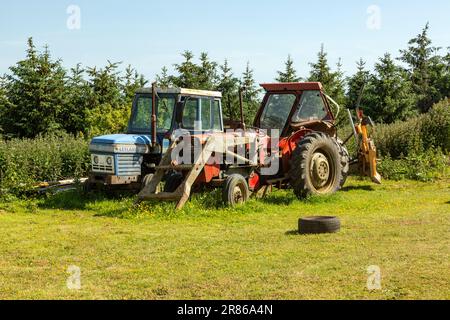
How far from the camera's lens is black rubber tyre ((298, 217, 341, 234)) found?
8969 mm

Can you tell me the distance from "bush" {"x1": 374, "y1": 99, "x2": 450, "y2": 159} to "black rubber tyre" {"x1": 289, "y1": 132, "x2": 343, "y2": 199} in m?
5.90

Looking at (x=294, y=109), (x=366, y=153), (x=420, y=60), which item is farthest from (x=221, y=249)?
(x=420, y=60)

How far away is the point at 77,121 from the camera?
22.5 meters

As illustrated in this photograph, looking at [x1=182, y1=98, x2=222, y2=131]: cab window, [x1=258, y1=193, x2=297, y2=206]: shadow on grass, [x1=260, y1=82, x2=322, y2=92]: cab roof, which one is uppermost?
[x1=260, y1=82, x2=322, y2=92]: cab roof

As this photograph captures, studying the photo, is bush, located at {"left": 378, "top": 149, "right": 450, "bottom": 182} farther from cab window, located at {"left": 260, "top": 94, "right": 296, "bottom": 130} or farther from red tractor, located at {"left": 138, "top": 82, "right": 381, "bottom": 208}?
cab window, located at {"left": 260, "top": 94, "right": 296, "bottom": 130}

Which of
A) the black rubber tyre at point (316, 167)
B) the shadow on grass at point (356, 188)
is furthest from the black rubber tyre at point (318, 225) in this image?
the shadow on grass at point (356, 188)

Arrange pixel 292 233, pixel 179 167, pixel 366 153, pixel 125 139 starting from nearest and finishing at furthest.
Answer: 1. pixel 292 233
2. pixel 179 167
3. pixel 125 139
4. pixel 366 153

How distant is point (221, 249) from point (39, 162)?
26.5 feet

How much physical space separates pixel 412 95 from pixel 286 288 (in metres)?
22.2

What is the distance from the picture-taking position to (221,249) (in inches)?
317

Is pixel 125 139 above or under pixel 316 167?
above

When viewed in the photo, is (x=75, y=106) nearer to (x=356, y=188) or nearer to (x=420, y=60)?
(x=356, y=188)

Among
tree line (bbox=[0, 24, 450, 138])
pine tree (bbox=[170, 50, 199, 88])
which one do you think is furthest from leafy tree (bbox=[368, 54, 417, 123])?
pine tree (bbox=[170, 50, 199, 88])
